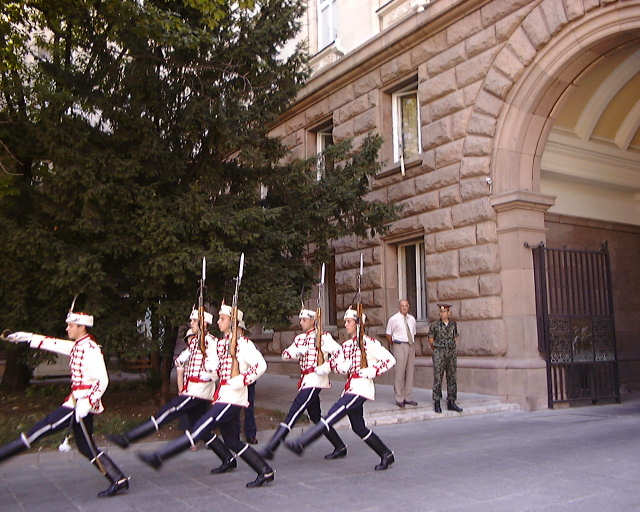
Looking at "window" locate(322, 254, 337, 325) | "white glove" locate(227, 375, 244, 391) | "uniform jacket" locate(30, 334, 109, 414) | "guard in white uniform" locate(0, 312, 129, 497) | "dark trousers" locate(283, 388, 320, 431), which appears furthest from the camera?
"window" locate(322, 254, 337, 325)

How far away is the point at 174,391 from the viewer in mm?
13867

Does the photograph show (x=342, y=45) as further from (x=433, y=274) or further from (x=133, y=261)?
(x=133, y=261)

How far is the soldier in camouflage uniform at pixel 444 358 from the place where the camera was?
11867 millimetres

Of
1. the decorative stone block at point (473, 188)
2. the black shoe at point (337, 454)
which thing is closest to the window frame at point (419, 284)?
the decorative stone block at point (473, 188)

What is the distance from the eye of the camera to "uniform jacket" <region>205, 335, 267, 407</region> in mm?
7070

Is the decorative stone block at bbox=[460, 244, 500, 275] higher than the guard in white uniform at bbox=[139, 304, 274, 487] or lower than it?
higher

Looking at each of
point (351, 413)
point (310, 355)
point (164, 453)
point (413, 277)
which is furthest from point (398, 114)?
point (164, 453)

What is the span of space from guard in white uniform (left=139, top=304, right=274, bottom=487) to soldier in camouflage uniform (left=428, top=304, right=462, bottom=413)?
5.30 meters

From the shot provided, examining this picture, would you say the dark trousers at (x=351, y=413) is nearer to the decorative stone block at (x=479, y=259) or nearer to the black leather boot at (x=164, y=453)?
the black leather boot at (x=164, y=453)

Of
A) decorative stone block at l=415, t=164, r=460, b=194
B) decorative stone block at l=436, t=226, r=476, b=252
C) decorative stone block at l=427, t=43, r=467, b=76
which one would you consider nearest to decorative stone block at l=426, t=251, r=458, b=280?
decorative stone block at l=436, t=226, r=476, b=252

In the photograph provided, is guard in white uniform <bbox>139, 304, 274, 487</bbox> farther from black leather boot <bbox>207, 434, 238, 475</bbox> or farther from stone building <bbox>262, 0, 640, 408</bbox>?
stone building <bbox>262, 0, 640, 408</bbox>

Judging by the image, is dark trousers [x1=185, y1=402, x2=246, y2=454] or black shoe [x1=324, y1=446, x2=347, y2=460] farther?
black shoe [x1=324, y1=446, x2=347, y2=460]

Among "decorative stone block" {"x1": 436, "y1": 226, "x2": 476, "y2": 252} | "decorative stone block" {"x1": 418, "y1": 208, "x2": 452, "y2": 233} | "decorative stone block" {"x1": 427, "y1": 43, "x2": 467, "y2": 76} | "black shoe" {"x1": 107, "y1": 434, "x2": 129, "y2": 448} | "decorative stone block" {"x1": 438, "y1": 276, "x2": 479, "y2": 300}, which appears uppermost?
"decorative stone block" {"x1": 427, "y1": 43, "x2": 467, "y2": 76}

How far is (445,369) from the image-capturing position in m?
12.0
